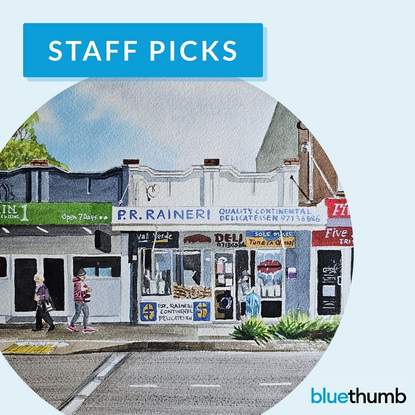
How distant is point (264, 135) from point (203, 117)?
492 millimetres

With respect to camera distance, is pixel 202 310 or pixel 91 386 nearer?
pixel 91 386

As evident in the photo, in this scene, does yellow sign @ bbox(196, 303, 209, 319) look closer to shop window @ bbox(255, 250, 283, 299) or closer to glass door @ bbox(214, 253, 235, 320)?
glass door @ bbox(214, 253, 235, 320)

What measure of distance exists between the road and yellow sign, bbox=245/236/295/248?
835 millimetres

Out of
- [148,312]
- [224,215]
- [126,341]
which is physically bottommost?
[126,341]

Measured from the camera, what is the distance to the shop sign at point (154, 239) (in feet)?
27.0

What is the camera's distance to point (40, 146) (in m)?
8.18

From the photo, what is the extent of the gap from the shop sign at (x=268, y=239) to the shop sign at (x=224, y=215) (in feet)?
0.27

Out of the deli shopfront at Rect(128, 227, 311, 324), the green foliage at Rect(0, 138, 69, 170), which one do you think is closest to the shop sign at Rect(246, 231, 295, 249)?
the deli shopfront at Rect(128, 227, 311, 324)

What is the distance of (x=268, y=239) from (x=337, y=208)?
1.93ft

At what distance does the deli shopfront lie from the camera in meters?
8.23

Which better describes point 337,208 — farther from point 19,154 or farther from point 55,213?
point 19,154

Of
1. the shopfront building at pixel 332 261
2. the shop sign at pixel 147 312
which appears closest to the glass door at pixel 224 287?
the shop sign at pixel 147 312

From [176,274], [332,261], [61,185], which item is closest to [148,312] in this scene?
[176,274]

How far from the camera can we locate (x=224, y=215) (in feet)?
26.8
